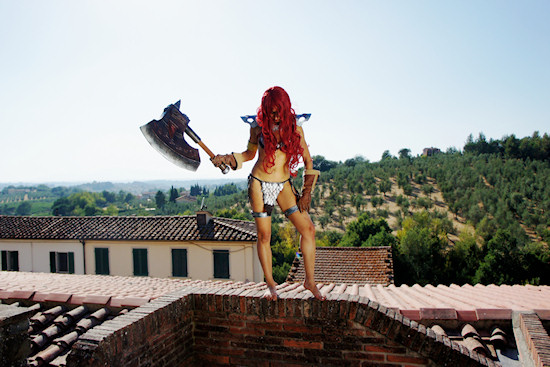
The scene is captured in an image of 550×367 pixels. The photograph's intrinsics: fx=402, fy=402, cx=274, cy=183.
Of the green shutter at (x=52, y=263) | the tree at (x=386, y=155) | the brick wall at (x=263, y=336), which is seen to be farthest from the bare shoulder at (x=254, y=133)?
the tree at (x=386, y=155)

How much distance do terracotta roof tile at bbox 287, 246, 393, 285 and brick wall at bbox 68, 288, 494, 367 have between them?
44.1 feet

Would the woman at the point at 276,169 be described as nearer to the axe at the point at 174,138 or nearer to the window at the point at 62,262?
the axe at the point at 174,138

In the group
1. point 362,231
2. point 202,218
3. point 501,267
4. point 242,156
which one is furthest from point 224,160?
point 362,231

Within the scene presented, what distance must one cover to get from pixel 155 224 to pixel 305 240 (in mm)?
17092

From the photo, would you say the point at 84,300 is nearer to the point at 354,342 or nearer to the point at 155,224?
the point at 354,342

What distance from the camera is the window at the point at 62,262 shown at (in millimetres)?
19938

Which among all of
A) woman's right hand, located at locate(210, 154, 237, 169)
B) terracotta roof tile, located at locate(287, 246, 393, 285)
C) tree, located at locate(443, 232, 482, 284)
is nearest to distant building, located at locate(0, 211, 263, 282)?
terracotta roof tile, located at locate(287, 246, 393, 285)

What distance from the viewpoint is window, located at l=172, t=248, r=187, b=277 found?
1809cm

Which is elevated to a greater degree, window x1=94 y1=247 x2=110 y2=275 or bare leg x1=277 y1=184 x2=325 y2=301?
bare leg x1=277 y1=184 x2=325 y2=301

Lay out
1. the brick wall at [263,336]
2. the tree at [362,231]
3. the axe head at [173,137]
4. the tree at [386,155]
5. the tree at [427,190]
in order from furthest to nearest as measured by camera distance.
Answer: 1. the tree at [386,155]
2. the tree at [427,190]
3. the tree at [362,231]
4. the axe head at [173,137]
5. the brick wall at [263,336]

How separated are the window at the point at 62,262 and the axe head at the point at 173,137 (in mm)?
19004

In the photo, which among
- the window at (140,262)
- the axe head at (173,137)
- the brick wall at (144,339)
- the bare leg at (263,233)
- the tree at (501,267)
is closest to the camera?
the brick wall at (144,339)

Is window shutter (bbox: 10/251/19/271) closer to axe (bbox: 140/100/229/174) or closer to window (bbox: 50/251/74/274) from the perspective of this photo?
window (bbox: 50/251/74/274)

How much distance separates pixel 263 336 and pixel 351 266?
16.1 m
